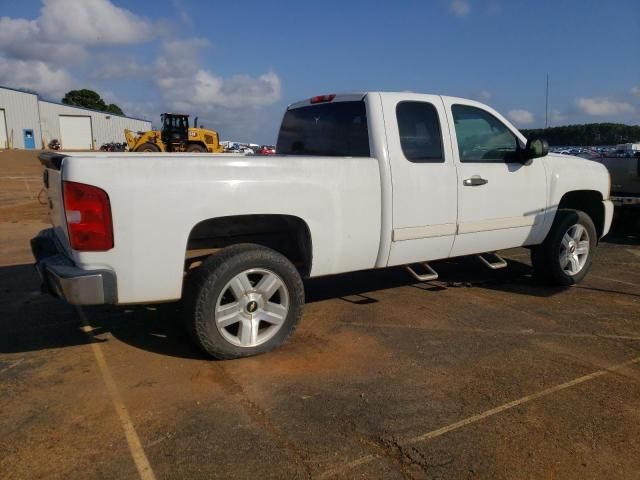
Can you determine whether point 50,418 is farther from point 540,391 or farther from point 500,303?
point 500,303

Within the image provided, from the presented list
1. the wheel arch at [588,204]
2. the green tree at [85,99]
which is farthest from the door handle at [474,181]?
the green tree at [85,99]

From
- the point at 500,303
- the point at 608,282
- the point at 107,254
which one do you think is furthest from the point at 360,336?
the point at 608,282

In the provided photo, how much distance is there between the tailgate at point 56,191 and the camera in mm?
3514

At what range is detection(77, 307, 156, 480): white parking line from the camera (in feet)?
8.74

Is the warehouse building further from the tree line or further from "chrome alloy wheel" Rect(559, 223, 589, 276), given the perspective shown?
"chrome alloy wheel" Rect(559, 223, 589, 276)

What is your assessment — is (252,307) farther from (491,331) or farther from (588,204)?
(588,204)

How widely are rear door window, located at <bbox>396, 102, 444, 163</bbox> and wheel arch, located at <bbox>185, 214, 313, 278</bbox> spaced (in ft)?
3.76

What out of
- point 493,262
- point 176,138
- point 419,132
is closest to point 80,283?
point 419,132

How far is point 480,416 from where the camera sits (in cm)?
318

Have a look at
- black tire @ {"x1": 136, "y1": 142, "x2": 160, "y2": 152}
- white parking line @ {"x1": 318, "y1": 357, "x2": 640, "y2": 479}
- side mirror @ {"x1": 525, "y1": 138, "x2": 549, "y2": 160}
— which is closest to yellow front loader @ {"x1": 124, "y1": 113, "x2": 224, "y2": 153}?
black tire @ {"x1": 136, "y1": 142, "x2": 160, "y2": 152}

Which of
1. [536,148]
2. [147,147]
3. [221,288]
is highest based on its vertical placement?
[147,147]

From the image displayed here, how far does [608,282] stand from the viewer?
6387mm

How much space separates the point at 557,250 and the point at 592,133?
50386 mm

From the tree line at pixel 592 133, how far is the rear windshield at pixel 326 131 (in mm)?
43885
